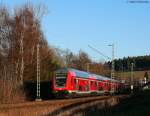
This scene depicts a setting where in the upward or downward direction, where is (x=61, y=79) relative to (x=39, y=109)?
upward

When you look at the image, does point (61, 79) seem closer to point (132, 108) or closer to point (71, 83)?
point (71, 83)

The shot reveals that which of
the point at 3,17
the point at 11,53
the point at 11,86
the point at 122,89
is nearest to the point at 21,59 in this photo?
the point at 11,53

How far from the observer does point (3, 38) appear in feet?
257

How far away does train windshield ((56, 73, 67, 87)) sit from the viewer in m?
56.8

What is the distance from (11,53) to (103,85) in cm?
1487

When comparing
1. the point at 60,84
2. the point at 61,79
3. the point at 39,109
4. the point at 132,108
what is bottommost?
the point at 132,108

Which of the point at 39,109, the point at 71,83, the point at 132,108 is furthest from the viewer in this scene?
the point at 71,83

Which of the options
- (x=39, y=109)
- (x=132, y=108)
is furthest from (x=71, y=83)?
(x=39, y=109)

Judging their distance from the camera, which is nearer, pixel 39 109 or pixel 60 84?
pixel 39 109

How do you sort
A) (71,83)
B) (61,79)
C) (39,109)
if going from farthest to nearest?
(61,79), (71,83), (39,109)

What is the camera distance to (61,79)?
5725 centimetres

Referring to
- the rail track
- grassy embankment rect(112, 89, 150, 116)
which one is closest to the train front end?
grassy embankment rect(112, 89, 150, 116)

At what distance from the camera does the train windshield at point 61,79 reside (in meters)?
56.8

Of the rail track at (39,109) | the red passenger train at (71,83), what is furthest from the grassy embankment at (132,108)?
the red passenger train at (71,83)
